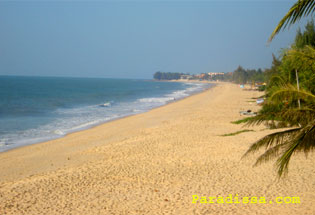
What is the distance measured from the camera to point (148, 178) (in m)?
8.23

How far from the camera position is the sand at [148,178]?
20.7 ft

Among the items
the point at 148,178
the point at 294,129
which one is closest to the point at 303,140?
the point at 294,129

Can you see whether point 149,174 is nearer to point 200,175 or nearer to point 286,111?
point 200,175

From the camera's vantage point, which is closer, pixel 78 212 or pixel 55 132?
pixel 78 212

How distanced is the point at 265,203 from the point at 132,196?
2.78 metres

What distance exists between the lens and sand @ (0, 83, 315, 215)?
630 centimetres

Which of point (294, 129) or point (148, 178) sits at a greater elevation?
point (294, 129)

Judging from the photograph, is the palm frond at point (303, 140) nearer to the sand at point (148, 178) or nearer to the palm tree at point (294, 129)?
the palm tree at point (294, 129)

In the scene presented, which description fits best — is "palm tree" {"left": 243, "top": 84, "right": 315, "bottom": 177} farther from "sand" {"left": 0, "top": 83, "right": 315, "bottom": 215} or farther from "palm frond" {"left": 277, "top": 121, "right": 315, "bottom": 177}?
"sand" {"left": 0, "top": 83, "right": 315, "bottom": 215}

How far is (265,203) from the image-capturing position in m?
6.22

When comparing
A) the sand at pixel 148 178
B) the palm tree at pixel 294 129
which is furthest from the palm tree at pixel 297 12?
the sand at pixel 148 178

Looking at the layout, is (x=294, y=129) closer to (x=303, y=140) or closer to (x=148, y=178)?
(x=303, y=140)

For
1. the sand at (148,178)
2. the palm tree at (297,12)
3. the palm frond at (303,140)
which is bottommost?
the sand at (148,178)

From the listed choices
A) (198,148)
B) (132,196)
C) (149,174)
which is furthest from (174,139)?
(132,196)
